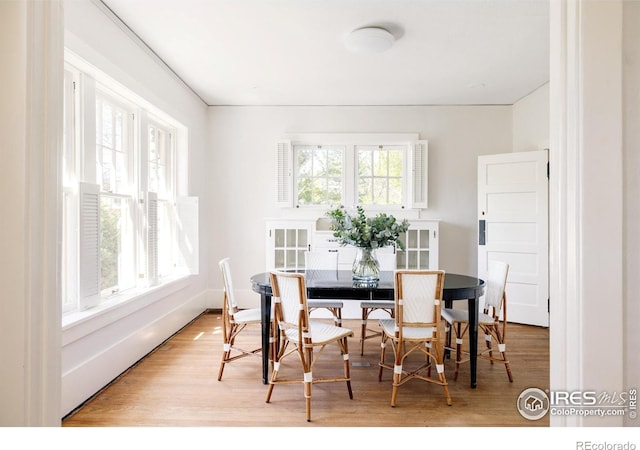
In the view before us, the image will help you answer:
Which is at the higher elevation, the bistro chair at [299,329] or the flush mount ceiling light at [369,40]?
the flush mount ceiling light at [369,40]

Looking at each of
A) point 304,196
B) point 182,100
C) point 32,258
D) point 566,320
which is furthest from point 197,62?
point 566,320

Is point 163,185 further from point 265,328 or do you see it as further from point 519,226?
point 519,226

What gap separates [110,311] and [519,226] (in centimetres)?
440

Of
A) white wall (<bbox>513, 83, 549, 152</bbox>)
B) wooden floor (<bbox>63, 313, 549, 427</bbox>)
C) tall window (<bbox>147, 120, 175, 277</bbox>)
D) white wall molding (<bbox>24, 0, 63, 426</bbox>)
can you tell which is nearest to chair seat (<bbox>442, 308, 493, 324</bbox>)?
wooden floor (<bbox>63, 313, 549, 427</bbox>)

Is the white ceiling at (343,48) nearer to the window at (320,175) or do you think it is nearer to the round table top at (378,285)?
the window at (320,175)

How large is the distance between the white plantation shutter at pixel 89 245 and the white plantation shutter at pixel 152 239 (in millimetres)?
846

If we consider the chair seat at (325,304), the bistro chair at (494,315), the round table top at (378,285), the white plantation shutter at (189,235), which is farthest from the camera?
the white plantation shutter at (189,235)

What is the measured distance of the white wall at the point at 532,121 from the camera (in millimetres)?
4082

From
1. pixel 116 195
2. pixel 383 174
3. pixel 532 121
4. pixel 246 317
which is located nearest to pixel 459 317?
pixel 246 317

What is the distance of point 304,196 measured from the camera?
16.0 feet

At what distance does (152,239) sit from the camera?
3.49 metres

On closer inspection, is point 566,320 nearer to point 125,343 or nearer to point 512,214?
point 125,343

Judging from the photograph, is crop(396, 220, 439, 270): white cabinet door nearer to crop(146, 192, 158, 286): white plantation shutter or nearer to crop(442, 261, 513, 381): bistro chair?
crop(442, 261, 513, 381): bistro chair

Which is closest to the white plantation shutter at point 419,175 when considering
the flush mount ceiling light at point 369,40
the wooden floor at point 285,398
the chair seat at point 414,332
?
the flush mount ceiling light at point 369,40
